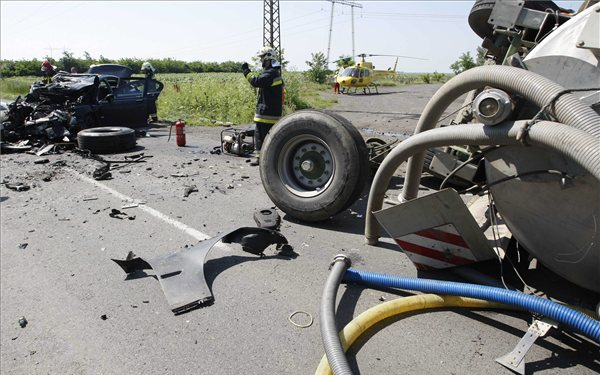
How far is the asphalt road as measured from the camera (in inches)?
91.6

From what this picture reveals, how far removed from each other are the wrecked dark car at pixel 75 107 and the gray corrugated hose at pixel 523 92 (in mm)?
8588

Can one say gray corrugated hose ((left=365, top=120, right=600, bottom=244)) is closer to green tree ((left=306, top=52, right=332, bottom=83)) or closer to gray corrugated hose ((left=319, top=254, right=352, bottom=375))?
gray corrugated hose ((left=319, top=254, right=352, bottom=375))

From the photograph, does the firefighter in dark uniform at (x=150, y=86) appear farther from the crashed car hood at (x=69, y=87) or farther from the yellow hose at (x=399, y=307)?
the yellow hose at (x=399, y=307)

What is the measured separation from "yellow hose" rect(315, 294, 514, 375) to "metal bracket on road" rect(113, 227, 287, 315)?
109cm

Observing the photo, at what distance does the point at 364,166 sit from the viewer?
3979mm

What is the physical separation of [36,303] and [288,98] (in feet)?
48.6

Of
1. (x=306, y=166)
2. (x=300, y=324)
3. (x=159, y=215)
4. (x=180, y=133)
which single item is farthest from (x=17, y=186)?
(x=300, y=324)

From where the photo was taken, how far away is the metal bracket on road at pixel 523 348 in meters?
2.21

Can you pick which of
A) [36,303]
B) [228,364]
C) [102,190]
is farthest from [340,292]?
[102,190]

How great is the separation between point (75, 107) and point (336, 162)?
8050 mm

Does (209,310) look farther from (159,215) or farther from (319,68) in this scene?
(319,68)

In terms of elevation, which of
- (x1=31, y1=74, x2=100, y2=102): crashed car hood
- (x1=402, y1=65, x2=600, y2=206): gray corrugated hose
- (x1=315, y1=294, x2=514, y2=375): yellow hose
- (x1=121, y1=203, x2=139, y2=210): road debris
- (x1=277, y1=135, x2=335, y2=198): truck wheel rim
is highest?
(x1=402, y1=65, x2=600, y2=206): gray corrugated hose

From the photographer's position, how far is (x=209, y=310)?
282 centimetres

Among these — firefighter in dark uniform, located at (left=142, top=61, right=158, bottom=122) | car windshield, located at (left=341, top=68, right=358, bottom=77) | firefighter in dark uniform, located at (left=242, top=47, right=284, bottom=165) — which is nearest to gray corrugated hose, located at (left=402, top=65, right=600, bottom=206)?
firefighter in dark uniform, located at (left=242, top=47, right=284, bottom=165)
